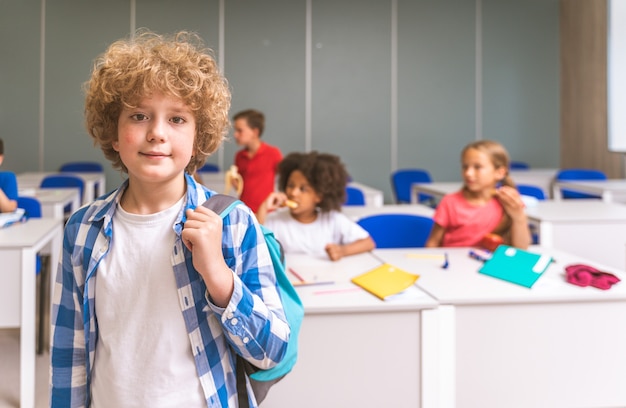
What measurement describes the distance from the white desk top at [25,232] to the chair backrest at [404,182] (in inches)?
157

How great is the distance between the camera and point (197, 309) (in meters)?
0.96

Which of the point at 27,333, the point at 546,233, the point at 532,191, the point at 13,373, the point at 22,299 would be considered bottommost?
the point at 13,373

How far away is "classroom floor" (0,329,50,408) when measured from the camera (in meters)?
2.54

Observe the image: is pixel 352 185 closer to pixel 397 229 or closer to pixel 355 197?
pixel 355 197

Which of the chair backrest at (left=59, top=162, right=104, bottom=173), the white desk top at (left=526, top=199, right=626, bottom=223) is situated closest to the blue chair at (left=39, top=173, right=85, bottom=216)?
the chair backrest at (left=59, top=162, right=104, bottom=173)

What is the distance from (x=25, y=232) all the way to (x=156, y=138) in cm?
195

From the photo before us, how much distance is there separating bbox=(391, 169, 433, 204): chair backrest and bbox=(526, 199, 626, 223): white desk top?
8.59 ft

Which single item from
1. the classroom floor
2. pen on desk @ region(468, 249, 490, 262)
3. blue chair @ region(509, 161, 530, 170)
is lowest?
the classroom floor

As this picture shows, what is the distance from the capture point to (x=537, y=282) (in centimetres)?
197

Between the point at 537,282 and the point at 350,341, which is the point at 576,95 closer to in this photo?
the point at 537,282

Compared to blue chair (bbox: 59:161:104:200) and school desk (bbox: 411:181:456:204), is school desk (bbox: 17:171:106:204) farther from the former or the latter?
school desk (bbox: 411:181:456:204)

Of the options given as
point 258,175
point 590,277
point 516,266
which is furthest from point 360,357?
point 258,175

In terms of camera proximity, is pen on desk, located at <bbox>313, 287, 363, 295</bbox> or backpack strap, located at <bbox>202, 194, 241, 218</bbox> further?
pen on desk, located at <bbox>313, 287, 363, 295</bbox>

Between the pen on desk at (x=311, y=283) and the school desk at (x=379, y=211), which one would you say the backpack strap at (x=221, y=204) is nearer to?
the pen on desk at (x=311, y=283)
